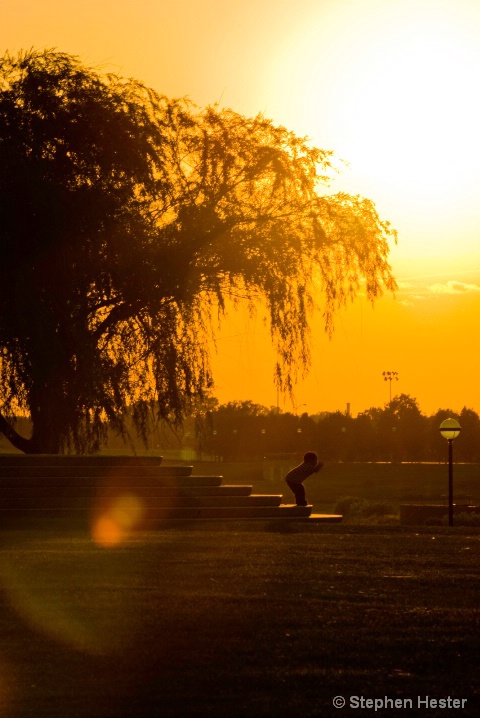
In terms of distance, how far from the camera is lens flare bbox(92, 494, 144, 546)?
16984 mm

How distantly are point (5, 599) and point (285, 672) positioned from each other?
3332 millimetres

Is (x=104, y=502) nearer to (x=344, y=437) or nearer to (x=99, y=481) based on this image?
(x=99, y=481)

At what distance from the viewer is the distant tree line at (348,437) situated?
117438 millimetres

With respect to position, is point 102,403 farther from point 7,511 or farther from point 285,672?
point 285,672

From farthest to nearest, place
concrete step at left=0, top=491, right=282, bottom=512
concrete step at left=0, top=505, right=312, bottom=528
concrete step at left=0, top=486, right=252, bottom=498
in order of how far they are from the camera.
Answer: concrete step at left=0, top=486, right=252, bottom=498, concrete step at left=0, top=491, right=282, bottom=512, concrete step at left=0, top=505, right=312, bottom=528

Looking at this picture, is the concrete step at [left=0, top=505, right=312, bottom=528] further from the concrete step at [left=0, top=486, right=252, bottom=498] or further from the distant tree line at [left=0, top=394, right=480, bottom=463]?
the distant tree line at [left=0, top=394, right=480, bottom=463]

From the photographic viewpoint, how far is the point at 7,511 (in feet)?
58.1

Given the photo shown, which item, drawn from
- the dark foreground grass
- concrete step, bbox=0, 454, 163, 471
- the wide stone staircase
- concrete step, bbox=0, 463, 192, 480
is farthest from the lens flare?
the dark foreground grass

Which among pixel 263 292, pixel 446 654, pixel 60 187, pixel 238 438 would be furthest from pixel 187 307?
pixel 238 438

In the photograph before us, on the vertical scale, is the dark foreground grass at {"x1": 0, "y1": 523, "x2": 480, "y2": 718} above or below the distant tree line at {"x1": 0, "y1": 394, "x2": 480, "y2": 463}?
below

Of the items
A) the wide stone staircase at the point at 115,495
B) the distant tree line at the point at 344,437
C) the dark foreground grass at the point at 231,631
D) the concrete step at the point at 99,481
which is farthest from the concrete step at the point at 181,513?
the distant tree line at the point at 344,437

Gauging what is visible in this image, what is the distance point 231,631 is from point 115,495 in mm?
10758

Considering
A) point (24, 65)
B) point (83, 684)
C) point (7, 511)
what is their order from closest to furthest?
point (83, 684), point (7, 511), point (24, 65)

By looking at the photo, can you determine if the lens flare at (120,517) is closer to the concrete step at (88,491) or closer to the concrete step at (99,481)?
the concrete step at (88,491)
